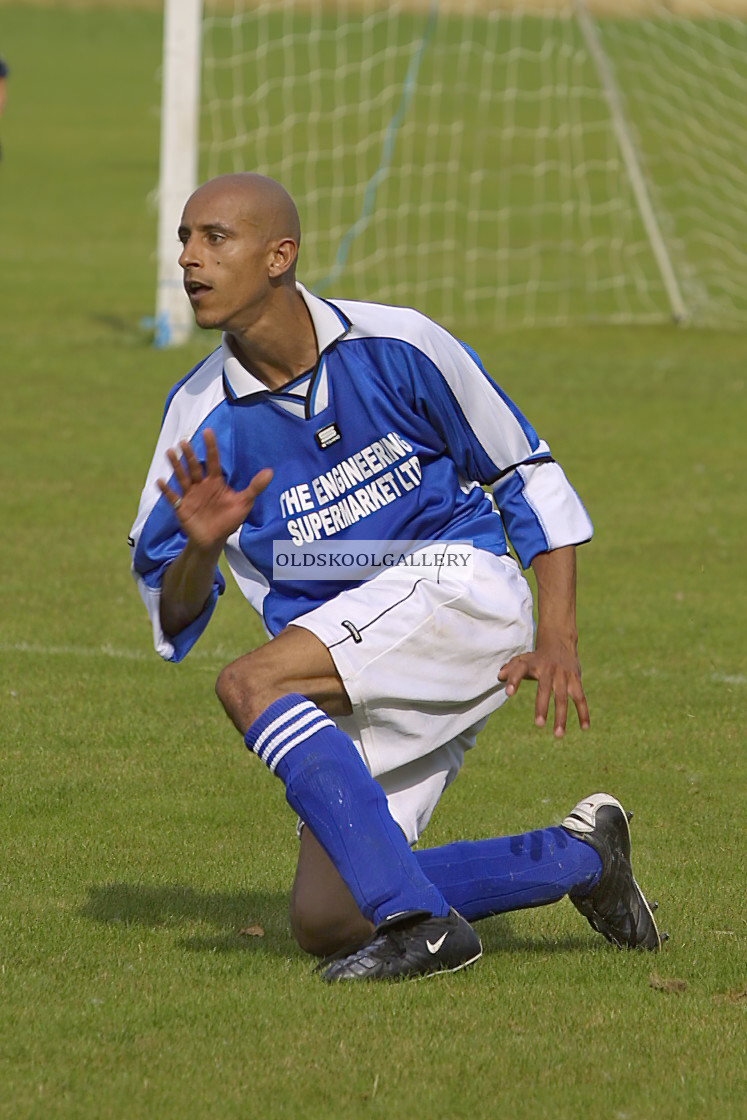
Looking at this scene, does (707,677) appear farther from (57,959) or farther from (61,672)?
(57,959)

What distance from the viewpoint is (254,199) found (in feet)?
13.1

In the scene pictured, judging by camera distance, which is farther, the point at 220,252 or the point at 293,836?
the point at 293,836

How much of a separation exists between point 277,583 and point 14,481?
592cm

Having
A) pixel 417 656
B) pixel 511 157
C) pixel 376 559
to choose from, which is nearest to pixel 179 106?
pixel 376 559

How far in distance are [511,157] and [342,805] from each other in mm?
22313

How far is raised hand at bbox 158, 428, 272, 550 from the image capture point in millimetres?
3721

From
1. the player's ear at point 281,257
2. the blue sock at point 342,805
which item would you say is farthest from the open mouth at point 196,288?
the blue sock at point 342,805

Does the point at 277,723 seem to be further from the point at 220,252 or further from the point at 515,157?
the point at 515,157

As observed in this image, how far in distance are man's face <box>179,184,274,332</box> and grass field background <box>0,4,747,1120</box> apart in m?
1.52

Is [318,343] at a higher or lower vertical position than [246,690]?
higher

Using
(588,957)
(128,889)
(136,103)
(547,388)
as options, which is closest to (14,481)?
(547,388)

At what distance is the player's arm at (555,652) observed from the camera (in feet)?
12.6

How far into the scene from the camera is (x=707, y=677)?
6.75 m

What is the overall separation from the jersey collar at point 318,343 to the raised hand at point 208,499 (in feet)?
1.27
